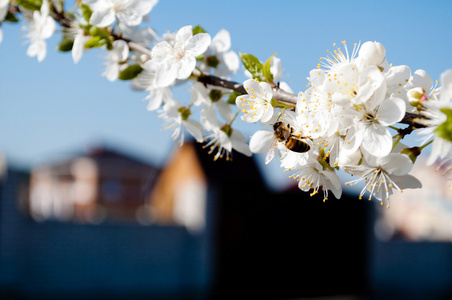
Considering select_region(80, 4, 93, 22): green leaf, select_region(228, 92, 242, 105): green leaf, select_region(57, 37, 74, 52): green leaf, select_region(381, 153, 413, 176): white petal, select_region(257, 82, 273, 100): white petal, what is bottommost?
select_region(381, 153, 413, 176): white petal

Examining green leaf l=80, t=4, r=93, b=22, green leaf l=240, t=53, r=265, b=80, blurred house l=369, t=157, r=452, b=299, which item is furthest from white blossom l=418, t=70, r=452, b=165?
blurred house l=369, t=157, r=452, b=299

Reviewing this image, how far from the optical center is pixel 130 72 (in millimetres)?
1028

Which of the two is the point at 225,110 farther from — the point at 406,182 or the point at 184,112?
the point at 406,182

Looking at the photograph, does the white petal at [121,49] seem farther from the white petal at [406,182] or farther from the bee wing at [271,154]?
the white petal at [406,182]

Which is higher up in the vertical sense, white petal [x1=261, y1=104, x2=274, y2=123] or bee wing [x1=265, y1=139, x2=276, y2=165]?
white petal [x1=261, y1=104, x2=274, y2=123]

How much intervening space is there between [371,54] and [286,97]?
5.9 inches

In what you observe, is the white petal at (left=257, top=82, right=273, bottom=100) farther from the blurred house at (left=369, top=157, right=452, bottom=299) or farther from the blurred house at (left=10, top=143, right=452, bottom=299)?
the blurred house at (left=369, top=157, right=452, bottom=299)

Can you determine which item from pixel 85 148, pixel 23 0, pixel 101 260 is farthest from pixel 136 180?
pixel 23 0

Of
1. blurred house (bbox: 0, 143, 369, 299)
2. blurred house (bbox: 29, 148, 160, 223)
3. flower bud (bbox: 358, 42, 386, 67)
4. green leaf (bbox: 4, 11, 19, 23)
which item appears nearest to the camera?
flower bud (bbox: 358, 42, 386, 67)

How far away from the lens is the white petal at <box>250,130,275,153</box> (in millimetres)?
809

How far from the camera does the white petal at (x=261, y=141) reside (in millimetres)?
809

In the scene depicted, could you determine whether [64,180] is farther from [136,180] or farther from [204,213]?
[204,213]

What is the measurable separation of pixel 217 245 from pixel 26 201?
3.96 metres

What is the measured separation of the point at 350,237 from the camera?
12617 millimetres
